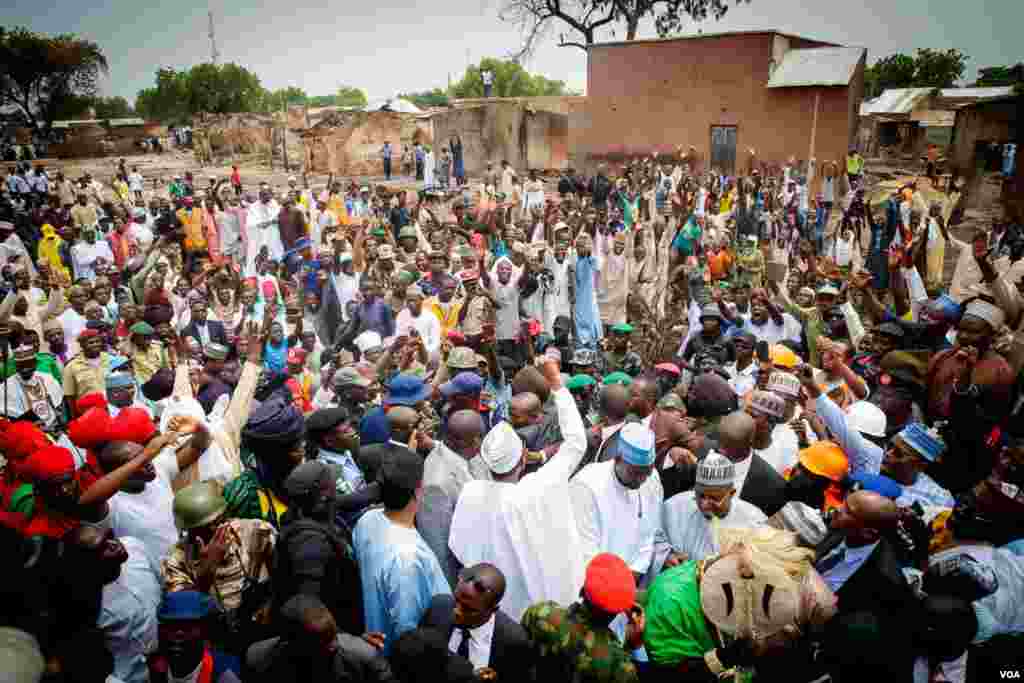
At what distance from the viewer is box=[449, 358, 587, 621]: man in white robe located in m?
3.11

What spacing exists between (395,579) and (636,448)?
1337 millimetres

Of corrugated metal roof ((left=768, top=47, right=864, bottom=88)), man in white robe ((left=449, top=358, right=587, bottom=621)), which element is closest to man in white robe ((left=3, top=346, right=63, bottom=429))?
man in white robe ((left=449, top=358, right=587, bottom=621))

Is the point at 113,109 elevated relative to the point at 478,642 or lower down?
elevated

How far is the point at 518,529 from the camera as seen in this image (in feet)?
10.2

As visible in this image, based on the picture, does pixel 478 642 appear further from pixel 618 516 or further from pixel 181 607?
pixel 181 607

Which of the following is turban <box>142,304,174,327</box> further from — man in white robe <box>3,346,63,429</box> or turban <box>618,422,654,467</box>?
turban <box>618,422,654,467</box>

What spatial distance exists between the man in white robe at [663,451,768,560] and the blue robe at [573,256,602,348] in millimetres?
4764

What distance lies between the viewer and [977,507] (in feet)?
9.50

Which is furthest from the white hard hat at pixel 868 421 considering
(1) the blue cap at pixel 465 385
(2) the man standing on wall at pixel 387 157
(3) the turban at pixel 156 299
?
(2) the man standing on wall at pixel 387 157

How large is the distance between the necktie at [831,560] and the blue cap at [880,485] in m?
0.49

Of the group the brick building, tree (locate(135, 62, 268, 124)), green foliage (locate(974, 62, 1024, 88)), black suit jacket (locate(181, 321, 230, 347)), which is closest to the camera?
black suit jacket (locate(181, 321, 230, 347))

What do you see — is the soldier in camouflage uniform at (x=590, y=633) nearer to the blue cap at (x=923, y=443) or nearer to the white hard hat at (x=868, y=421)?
the blue cap at (x=923, y=443)

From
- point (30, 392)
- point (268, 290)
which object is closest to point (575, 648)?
point (30, 392)

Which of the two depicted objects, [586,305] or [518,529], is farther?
[586,305]
